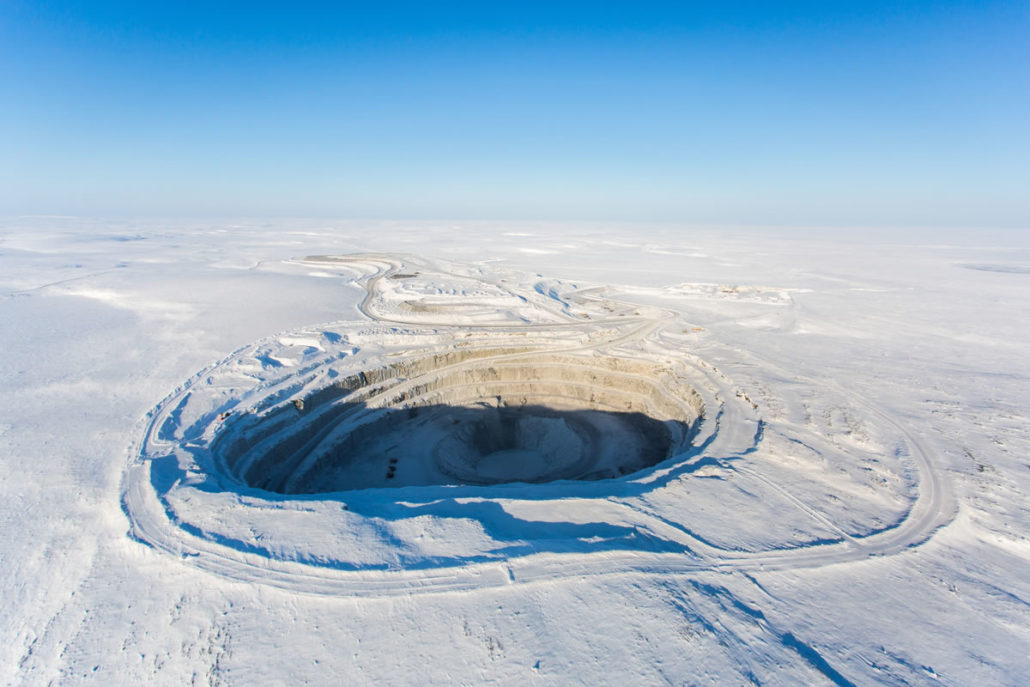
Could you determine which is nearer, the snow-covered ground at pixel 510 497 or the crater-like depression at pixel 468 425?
the snow-covered ground at pixel 510 497

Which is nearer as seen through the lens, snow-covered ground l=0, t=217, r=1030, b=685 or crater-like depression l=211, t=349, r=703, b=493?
snow-covered ground l=0, t=217, r=1030, b=685

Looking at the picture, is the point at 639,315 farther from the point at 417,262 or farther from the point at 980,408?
the point at 417,262

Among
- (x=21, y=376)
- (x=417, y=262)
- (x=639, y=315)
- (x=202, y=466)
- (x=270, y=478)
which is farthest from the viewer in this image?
(x=417, y=262)

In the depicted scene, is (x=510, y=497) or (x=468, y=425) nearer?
(x=510, y=497)

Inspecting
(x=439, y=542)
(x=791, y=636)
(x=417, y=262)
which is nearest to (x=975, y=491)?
(x=791, y=636)
